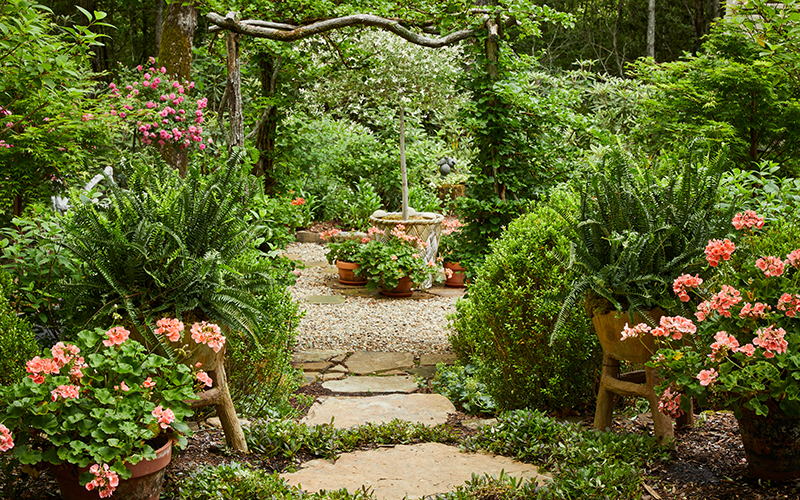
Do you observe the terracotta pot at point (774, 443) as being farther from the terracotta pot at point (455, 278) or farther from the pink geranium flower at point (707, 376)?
the terracotta pot at point (455, 278)

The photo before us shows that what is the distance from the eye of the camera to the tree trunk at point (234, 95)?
17.9 ft

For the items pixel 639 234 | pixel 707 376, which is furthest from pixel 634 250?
pixel 707 376

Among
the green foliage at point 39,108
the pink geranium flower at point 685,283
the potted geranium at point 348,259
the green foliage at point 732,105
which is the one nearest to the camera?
the pink geranium flower at point 685,283

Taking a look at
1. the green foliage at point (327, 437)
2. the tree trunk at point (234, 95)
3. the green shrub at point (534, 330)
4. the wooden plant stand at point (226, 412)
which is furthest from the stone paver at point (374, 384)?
the tree trunk at point (234, 95)

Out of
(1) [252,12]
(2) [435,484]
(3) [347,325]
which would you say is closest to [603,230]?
(2) [435,484]

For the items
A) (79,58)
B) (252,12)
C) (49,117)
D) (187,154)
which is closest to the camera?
(49,117)

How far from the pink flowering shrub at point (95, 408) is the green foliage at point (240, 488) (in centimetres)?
20

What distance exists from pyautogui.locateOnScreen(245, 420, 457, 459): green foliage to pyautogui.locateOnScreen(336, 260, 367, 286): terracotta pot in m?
3.99

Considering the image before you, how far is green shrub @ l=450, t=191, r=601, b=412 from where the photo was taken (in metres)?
2.87

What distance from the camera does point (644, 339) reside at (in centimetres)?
230

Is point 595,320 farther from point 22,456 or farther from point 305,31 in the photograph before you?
point 305,31

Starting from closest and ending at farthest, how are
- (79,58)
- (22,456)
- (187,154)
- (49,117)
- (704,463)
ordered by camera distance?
1. (22,456)
2. (704,463)
3. (49,117)
4. (79,58)
5. (187,154)

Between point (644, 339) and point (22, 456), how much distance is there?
2.03 meters

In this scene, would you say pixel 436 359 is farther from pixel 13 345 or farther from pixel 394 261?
pixel 13 345
